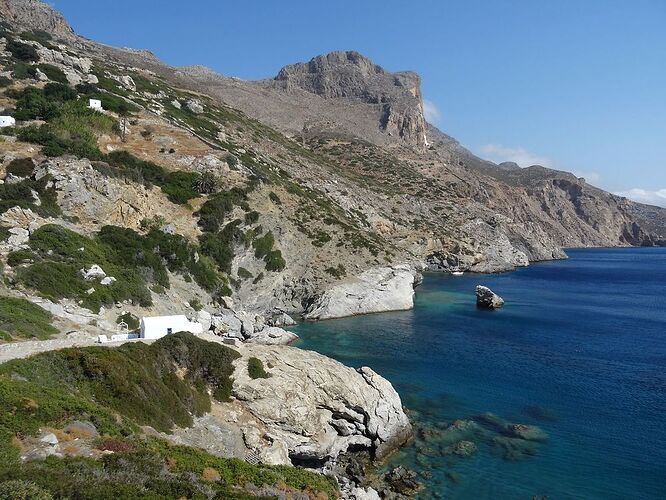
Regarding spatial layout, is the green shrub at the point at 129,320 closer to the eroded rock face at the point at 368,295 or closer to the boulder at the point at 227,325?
the boulder at the point at 227,325

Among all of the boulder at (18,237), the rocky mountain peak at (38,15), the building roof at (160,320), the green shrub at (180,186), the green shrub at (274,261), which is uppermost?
the rocky mountain peak at (38,15)

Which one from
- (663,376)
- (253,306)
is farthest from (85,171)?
(663,376)

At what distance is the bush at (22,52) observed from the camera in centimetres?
6906

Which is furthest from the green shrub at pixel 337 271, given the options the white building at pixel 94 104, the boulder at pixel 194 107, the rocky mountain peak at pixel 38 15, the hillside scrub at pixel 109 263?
the rocky mountain peak at pixel 38 15

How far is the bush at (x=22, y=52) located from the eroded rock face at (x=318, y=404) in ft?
222

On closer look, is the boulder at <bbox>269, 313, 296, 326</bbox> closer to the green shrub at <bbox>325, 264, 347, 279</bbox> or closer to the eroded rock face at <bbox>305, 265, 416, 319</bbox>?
the eroded rock face at <bbox>305, 265, 416, 319</bbox>

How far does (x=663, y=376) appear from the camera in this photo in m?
37.7

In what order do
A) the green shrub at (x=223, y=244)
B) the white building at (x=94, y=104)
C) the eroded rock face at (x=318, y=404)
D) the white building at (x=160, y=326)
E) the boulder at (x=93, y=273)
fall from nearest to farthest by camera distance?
the eroded rock face at (x=318, y=404), the white building at (x=160, y=326), the boulder at (x=93, y=273), the green shrub at (x=223, y=244), the white building at (x=94, y=104)

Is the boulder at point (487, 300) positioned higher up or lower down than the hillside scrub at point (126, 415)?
lower down

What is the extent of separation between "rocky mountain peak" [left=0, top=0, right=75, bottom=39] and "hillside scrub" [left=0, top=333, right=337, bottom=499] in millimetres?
131924

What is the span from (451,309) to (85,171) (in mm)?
49413

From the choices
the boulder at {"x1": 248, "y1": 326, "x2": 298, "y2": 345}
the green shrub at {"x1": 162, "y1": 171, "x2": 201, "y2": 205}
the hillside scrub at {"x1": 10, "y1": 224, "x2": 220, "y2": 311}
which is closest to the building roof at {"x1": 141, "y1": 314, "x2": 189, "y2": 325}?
the hillside scrub at {"x1": 10, "y1": 224, "x2": 220, "y2": 311}

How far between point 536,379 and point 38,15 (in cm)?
15259

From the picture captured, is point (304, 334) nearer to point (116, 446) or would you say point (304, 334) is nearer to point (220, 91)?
point (116, 446)
